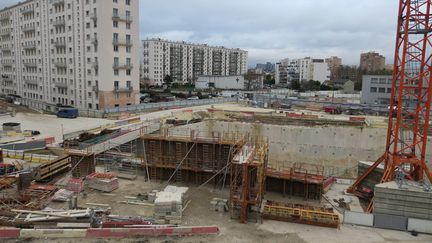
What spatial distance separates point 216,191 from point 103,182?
6609 millimetres

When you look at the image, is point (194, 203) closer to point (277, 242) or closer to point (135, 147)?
point (277, 242)

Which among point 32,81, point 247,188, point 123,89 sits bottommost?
point 247,188

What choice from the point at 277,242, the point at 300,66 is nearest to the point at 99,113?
the point at 277,242

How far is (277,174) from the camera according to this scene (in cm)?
2008

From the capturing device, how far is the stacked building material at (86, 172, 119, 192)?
61.9ft

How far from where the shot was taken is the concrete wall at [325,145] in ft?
111

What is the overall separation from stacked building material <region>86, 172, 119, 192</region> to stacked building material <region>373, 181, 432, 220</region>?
551 inches

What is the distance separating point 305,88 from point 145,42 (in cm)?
5579

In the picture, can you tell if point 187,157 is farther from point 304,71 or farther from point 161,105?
point 304,71

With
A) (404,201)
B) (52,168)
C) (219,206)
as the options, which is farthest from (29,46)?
(404,201)

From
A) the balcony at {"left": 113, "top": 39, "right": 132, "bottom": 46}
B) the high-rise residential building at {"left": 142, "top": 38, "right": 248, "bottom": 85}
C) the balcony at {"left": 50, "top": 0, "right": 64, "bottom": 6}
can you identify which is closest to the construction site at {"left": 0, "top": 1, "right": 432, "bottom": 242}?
the balcony at {"left": 113, "top": 39, "right": 132, "bottom": 46}

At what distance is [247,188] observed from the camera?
1599 cm

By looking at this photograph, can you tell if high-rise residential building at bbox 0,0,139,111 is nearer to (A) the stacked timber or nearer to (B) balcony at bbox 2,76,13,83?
(B) balcony at bbox 2,76,13,83

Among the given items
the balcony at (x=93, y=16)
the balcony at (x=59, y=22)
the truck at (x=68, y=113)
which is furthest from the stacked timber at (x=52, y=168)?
the balcony at (x=59, y=22)
